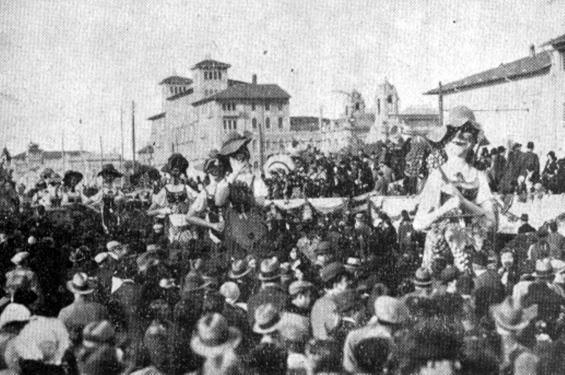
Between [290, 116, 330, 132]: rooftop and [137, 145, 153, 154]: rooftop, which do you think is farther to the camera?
[137, 145, 153, 154]: rooftop

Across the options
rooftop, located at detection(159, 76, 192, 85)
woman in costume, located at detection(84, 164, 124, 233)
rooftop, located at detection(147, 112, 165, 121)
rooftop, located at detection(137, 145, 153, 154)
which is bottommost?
woman in costume, located at detection(84, 164, 124, 233)

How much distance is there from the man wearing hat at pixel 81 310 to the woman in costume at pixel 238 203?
1.32m

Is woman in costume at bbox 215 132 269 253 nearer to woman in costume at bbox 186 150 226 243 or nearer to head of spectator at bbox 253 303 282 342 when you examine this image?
woman in costume at bbox 186 150 226 243

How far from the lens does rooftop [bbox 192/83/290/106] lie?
3248 inches

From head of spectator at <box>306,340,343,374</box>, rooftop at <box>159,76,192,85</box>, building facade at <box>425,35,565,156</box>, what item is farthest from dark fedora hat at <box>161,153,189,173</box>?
rooftop at <box>159,76,192,85</box>

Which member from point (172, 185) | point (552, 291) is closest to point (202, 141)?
point (172, 185)

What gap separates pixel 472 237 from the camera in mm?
5324

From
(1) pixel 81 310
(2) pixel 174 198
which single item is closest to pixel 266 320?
(1) pixel 81 310

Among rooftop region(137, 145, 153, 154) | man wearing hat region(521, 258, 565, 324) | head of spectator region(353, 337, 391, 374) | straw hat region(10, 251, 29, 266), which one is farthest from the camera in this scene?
rooftop region(137, 145, 153, 154)

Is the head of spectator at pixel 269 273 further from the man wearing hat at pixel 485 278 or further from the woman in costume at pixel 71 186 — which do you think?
the woman in costume at pixel 71 186

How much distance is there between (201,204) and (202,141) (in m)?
82.2

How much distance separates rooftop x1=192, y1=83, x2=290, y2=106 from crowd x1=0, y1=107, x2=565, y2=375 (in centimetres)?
7501

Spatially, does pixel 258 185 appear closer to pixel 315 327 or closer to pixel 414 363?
pixel 315 327

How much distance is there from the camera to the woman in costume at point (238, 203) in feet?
19.8
